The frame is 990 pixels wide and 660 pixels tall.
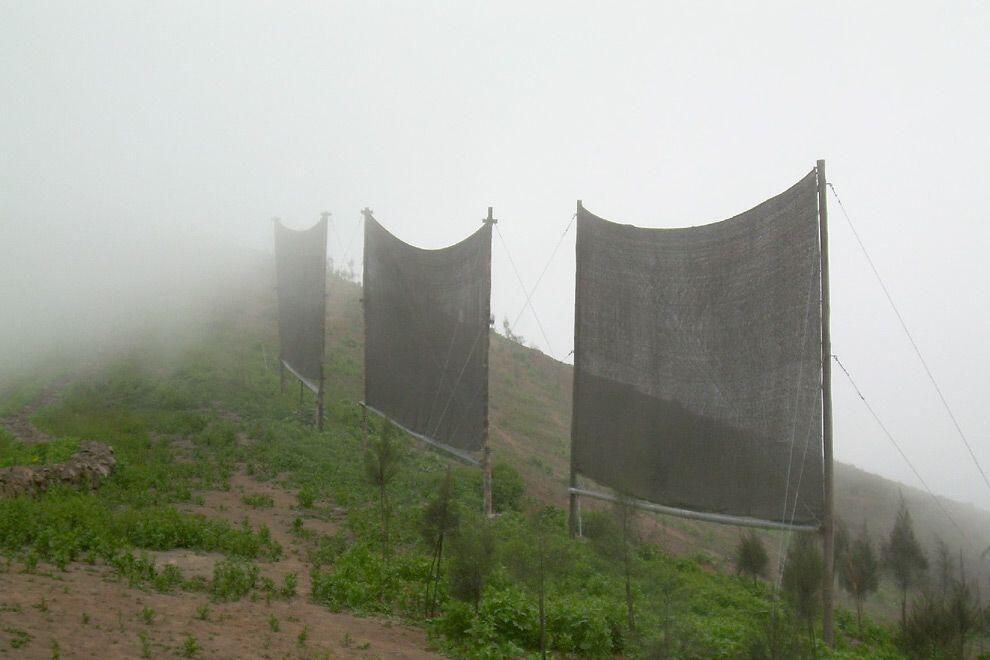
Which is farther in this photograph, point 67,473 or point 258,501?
point 258,501

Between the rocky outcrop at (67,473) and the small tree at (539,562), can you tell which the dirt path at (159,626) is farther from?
the rocky outcrop at (67,473)

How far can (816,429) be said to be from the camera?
28.8 ft

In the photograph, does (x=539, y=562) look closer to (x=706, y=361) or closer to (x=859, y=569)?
(x=706, y=361)

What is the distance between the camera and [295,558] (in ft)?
34.8

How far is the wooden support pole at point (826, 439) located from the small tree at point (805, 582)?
11 centimetres

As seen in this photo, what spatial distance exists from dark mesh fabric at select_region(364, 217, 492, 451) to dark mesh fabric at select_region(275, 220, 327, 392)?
2.58 m

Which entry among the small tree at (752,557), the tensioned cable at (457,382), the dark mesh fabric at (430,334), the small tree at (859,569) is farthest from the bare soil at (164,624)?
the small tree at (859,569)

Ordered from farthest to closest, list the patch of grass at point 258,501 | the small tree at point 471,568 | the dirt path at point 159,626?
the patch of grass at point 258,501 → the small tree at point 471,568 → the dirt path at point 159,626

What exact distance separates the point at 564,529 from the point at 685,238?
6285 millimetres

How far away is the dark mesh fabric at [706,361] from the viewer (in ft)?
29.7

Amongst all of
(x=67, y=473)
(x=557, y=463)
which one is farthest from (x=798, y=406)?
(x=557, y=463)

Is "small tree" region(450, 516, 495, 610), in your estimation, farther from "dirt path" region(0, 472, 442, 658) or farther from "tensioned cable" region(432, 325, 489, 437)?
"tensioned cable" region(432, 325, 489, 437)

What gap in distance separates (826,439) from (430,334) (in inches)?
340

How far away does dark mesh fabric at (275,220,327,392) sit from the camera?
20359 millimetres
